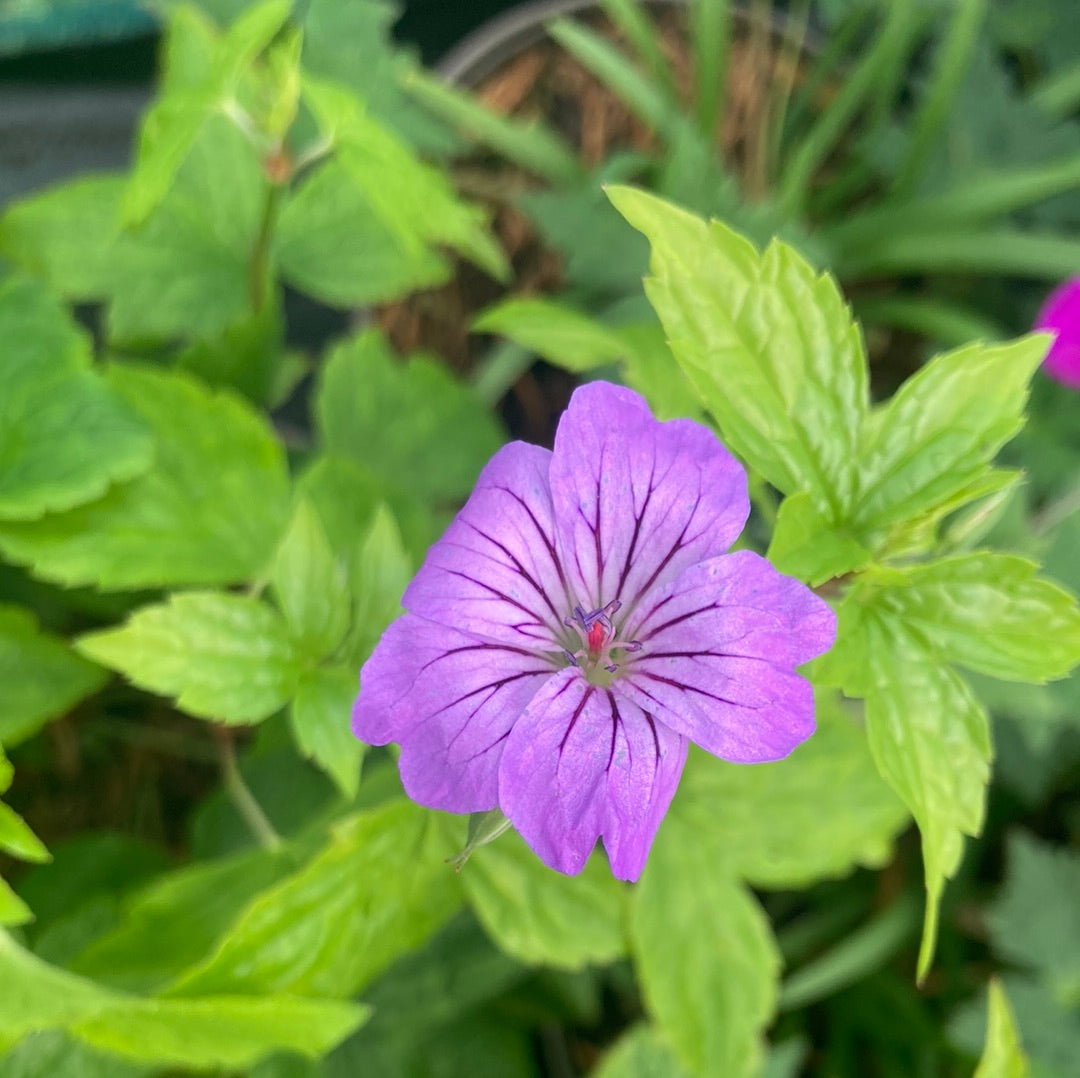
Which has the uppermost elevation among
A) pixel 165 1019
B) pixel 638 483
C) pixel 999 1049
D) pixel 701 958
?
pixel 638 483

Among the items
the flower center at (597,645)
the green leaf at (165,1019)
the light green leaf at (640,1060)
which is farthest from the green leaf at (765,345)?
the light green leaf at (640,1060)

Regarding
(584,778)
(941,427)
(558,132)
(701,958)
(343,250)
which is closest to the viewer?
(584,778)

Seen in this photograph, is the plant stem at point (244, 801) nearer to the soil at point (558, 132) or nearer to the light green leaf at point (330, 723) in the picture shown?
the light green leaf at point (330, 723)

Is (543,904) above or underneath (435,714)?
underneath

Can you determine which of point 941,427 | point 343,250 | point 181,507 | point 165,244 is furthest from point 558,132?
point 941,427

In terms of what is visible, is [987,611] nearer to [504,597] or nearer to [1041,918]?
[504,597]

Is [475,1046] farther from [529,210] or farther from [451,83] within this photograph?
[451,83]
